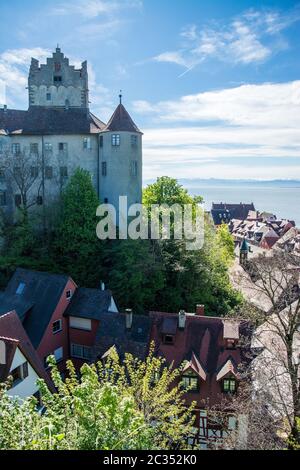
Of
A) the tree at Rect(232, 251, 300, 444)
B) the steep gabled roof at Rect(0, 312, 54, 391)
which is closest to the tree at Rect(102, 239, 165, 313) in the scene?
the tree at Rect(232, 251, 300, 444)

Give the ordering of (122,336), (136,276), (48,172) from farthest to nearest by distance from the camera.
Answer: (48,172)
(136,276)
(122,336)

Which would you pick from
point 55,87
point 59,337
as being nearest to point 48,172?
point 55,87

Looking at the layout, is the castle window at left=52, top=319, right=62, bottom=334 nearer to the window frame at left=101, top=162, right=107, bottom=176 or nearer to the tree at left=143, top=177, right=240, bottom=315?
the tree at left=143, top=177, right=240, bottom=315

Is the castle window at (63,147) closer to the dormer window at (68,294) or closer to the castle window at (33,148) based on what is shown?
the castle window at (33,148)

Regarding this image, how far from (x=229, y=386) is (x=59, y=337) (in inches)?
473

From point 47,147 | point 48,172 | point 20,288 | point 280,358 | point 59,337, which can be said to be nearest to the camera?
point 280,358

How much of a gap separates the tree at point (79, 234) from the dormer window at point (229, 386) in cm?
1519

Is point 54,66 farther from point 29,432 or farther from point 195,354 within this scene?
point 29,432

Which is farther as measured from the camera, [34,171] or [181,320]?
[34,171]

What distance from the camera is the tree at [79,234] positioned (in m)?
31.7

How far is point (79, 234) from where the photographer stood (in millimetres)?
31781

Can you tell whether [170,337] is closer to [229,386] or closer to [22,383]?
[229,386]
